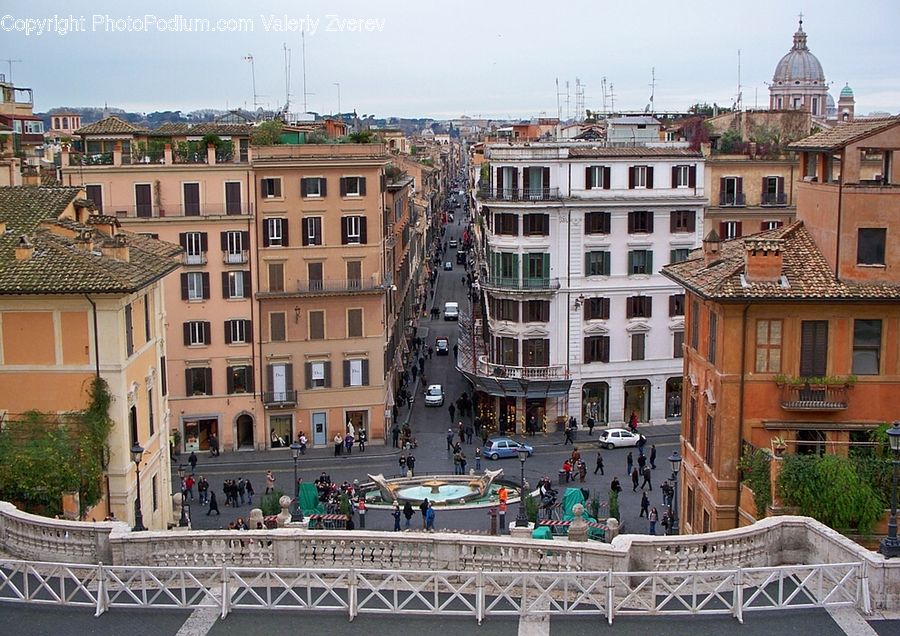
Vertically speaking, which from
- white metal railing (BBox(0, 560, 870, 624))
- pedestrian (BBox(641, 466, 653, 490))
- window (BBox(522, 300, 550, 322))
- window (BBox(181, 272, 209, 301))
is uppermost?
window (BBox(181, 272, 209, 301))

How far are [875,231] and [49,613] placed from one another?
872 inches

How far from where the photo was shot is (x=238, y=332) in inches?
2328

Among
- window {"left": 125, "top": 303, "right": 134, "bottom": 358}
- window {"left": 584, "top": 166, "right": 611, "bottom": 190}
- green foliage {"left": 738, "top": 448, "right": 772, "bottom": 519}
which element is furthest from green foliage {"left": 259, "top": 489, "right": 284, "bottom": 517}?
window {"left": 584, "top": 166, "right": 611, "bottom": 190}

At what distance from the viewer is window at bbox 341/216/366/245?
194 feet

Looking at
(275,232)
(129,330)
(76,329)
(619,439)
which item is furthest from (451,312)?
(76,329)

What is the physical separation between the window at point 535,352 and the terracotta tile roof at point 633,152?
387 inches

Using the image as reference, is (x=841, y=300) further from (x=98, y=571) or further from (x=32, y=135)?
(x=32, y=135)

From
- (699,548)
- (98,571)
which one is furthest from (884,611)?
(98,571)

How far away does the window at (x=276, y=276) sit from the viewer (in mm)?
58812

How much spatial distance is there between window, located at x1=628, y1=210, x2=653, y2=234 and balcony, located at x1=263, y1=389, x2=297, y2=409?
767 inches

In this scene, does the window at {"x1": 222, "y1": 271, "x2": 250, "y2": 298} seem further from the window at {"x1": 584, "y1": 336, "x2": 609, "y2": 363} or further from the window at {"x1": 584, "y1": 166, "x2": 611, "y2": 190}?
the window at {"x1": 584, "y1": 166, "x2": 611, "y2": 190}

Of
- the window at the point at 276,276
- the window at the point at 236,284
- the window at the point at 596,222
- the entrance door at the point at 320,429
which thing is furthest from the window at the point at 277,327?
the window at the point at 596,222

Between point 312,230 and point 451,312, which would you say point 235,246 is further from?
point 451,312

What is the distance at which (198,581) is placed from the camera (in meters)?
20.4
